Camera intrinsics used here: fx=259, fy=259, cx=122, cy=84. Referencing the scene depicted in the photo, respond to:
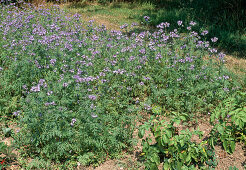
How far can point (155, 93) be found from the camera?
4875 millimetres

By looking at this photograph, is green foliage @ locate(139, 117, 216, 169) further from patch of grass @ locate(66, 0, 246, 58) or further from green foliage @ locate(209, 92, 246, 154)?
patch of grass @ locate(66, 0, 246, 58)

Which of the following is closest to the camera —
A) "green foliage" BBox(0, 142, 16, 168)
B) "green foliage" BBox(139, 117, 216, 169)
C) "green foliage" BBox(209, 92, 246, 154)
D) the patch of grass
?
"green foliage" BBox(139, 117, 216, 169)

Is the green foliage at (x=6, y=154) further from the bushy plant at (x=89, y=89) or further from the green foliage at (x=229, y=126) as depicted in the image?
the green foliage at (x=229, y=126)

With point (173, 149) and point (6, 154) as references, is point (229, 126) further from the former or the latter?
point (6, 154)

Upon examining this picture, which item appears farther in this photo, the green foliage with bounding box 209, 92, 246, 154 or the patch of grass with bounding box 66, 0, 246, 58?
the patch of grass with bounding box 66, 0, 246, 58

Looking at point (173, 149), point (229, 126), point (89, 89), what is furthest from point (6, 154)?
point (229, 126)

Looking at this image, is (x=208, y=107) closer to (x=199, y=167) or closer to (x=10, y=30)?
(x=199, y=167)

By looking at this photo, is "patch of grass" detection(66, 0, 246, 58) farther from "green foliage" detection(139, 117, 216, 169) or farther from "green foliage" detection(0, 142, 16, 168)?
"green foliage" detection(0, 142, 16, 168)

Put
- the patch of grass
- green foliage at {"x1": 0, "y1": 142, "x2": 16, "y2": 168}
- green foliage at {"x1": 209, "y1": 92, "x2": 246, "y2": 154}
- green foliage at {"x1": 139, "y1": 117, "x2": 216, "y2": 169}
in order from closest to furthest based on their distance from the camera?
green foliage at {"x1": 139, "y1": 117, "x2": 216, "y2": 169}
green foliage at {"x1": 209, "y1": 92, "x2": 246, "y2": 154}
green foliage at {"x1": 0, "y1": 142, "x2": 16, "y2": 168}
the patch of grass

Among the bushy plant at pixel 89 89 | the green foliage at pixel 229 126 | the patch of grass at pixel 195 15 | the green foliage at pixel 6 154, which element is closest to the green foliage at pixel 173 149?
the green foliage at pixel 229 126

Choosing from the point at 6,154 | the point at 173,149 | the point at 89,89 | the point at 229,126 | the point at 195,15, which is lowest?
the point at 6,154

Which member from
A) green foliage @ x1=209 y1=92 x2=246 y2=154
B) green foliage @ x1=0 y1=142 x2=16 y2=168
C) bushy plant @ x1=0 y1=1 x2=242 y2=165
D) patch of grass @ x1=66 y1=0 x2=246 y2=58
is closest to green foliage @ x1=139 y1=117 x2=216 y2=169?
green foliage @ x1=209 y1=92 x2=246 y2=154

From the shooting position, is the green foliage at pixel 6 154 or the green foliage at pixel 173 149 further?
the green foliage at pixel 6 154

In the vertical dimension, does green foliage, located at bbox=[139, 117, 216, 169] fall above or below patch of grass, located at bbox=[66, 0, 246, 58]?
below
